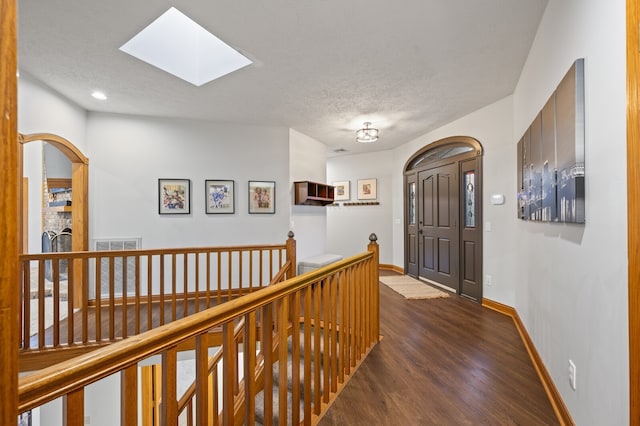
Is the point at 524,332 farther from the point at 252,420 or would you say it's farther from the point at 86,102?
the point at 86,102

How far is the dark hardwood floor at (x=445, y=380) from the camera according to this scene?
1.76m

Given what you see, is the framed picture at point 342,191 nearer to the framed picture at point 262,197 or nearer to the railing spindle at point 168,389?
the framed picture at point 262,197

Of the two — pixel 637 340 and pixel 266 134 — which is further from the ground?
pixel 266 134

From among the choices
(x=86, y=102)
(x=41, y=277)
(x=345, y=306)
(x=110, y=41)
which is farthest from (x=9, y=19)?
(x=86, y=102)

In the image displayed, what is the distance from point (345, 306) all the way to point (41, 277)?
2.65 m

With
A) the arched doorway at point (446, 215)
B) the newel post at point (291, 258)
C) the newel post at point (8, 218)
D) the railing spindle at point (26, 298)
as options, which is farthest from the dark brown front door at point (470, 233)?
the railing spindle at point (26, 298)

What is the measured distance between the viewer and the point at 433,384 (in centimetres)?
207

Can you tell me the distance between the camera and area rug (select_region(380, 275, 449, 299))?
4.25 metres

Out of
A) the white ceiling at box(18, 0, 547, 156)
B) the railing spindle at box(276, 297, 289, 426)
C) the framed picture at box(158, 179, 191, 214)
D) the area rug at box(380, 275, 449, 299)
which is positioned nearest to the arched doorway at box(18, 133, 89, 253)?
the white ceiling at box(18, 0, 547, 156)

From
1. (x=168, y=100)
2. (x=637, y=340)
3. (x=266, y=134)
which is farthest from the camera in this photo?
(x=266, y=134)

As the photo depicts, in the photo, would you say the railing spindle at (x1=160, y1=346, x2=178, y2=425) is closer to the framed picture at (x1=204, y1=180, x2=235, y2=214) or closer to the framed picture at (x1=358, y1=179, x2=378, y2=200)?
the framed picture at (x1=204, y1=180, x2=235, y2=214)

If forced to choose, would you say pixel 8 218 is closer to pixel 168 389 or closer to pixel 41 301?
pixel 168 389

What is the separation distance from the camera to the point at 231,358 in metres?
1.05

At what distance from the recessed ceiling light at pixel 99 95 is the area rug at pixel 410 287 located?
4610 millimetres
